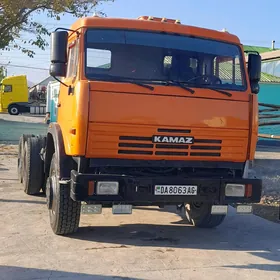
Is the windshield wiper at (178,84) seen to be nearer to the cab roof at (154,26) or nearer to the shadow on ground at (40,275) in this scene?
the cab roof at (154,26)

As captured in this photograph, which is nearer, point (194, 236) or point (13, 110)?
point (194, 236)

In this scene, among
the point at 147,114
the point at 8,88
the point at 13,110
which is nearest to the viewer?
the point at 147,114

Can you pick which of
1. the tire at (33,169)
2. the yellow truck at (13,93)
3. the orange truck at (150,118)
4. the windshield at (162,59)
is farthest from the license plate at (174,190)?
the yellow truck at (13,93)

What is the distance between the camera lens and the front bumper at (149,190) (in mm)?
5371

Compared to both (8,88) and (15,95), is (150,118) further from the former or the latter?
(8,88)

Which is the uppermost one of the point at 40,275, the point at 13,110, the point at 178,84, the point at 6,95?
the point at 6,95

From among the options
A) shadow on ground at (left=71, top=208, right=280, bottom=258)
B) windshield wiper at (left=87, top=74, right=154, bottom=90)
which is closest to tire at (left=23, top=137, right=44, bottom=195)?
shadow on ground at (left=71, top=208, right=280, bottom=258)

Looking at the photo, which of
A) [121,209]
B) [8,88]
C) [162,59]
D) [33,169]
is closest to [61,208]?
[121,209]

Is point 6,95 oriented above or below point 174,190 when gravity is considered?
above

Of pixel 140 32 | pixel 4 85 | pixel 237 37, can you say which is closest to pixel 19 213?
pixel 140 32

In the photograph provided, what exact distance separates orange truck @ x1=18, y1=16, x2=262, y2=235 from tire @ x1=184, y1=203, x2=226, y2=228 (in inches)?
37.0

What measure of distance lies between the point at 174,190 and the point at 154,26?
208 centimetres

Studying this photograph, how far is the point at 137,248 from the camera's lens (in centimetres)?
584

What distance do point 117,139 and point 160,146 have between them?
0.53 meters
